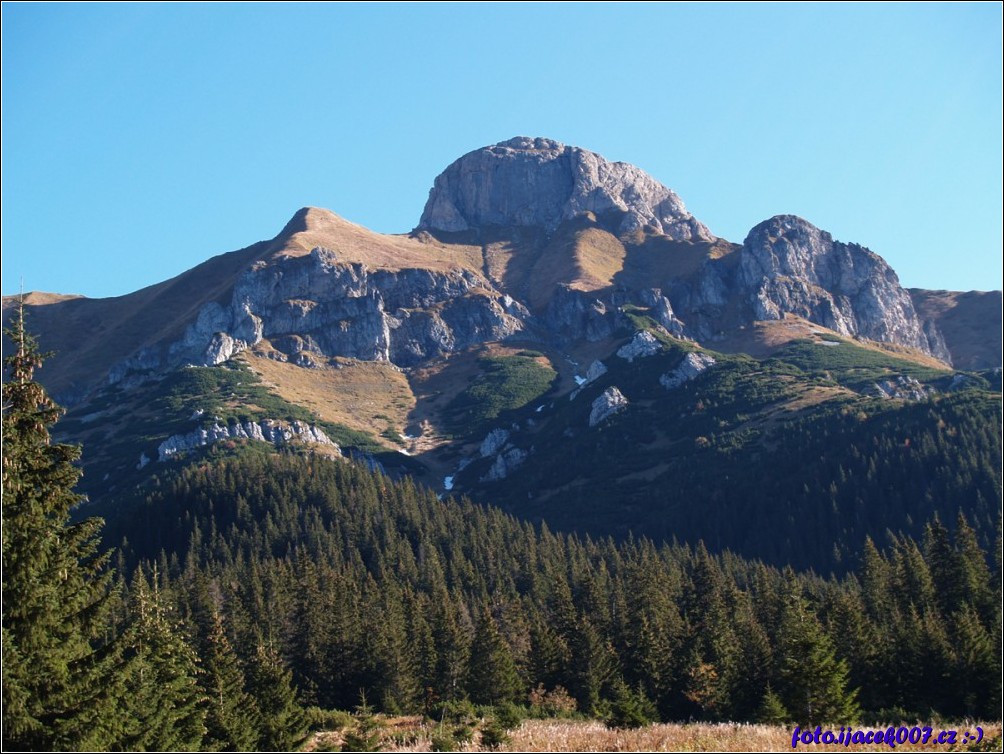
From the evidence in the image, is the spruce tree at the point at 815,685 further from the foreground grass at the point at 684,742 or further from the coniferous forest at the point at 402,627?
the foreground grass at the point at 684,742

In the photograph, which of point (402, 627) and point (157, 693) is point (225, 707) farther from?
point (402, 627)

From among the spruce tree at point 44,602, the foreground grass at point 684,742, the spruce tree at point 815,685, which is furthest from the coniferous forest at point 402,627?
the foreground grass at point 684,742

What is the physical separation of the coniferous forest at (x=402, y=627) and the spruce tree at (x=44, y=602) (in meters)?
0.06

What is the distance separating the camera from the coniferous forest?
28844 mm

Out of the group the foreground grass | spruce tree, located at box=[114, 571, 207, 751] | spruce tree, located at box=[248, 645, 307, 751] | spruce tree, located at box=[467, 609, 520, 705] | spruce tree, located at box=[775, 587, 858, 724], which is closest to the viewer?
the foreground grass

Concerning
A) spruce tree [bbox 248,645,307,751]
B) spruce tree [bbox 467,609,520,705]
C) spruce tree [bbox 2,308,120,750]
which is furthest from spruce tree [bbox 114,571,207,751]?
spruce tree [bbox 467,609,520,705]

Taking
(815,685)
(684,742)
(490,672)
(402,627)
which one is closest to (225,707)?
(684,742)

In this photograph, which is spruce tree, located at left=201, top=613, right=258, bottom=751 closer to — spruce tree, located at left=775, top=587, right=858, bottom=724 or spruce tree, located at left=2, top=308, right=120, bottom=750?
spruce tree, located at left=2, top=308, right=120, bottom=750

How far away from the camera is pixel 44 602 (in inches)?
1082

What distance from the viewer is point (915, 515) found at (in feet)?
648

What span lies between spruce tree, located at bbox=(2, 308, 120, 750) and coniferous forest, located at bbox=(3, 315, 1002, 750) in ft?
0.21

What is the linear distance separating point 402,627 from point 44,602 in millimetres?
70665

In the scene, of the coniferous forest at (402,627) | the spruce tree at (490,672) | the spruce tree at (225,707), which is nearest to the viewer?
the coniferous forest at (402,627)

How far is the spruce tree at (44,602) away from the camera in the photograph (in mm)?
27000
